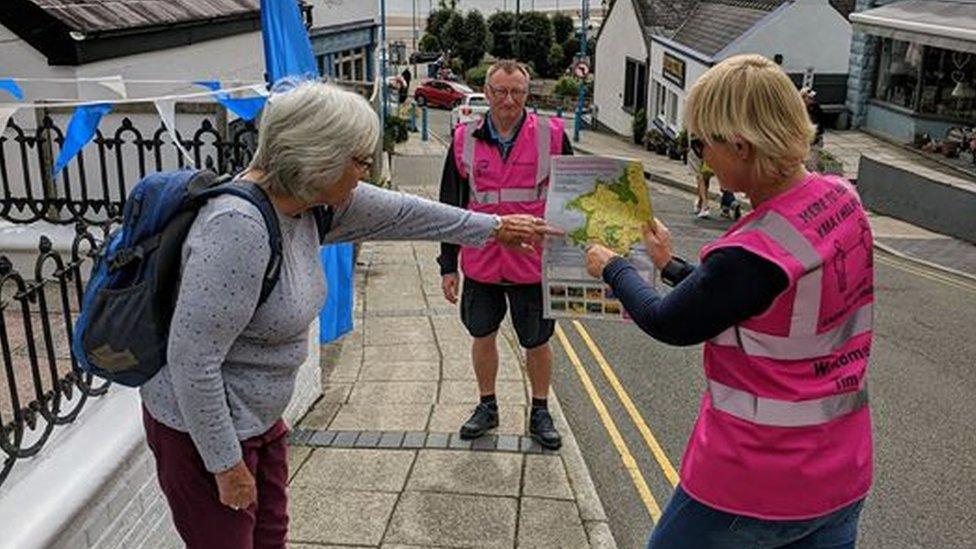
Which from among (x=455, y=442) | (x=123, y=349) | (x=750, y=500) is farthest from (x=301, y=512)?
(x=750, y=500)

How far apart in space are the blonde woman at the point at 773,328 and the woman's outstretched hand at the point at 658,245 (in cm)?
35

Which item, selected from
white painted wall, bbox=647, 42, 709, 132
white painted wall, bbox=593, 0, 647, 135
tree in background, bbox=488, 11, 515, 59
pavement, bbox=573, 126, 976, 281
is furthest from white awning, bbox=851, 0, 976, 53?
tree in background, bbox=488, 11, 515, 59

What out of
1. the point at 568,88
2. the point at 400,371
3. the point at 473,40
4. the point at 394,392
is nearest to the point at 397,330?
the point at 400,371

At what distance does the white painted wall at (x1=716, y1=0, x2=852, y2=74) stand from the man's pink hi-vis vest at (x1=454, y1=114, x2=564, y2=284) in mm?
22135

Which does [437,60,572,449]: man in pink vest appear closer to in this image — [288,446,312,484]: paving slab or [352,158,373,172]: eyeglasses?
[288,446,312,484]: paving slab

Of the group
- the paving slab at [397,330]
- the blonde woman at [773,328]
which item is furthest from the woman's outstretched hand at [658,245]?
the paving slab at [397,330]

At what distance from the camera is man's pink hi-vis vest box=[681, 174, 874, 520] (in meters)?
2.22

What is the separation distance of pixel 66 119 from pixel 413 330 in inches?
128

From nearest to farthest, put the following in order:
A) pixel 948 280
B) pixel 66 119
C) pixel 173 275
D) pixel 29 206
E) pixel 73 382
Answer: pixel 173 275, pixel 73 382, pixel 29 206, pixel 66 119, pixel 948 280

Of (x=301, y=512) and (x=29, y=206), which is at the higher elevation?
(x=29, y=206)

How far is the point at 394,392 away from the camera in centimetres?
607

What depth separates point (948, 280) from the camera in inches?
474

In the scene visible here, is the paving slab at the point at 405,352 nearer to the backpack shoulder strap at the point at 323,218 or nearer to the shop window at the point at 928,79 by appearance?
the backpack shoulder strap at the point at 323,218

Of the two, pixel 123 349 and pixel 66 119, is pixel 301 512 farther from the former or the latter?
pixel 66 119
